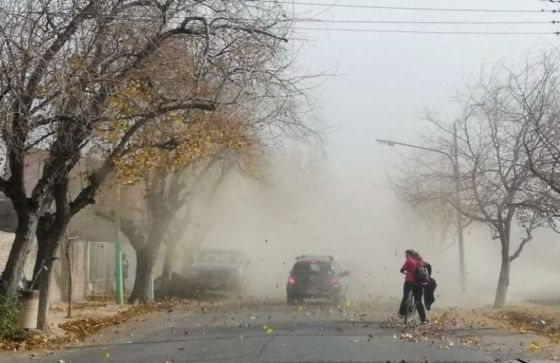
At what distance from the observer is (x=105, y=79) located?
13.1m

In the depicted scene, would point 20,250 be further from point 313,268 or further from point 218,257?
point 218,257

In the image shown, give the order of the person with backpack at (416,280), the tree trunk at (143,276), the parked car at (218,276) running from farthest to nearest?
the parked car at (218,276)
the tree trunk at (143,276)
the person with backpack at (416,280)

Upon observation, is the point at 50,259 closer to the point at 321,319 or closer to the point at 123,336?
the point at 123,336

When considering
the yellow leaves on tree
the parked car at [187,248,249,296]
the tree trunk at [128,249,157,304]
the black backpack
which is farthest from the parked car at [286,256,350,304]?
the yellow leaves on tree

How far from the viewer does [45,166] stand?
15125 mm

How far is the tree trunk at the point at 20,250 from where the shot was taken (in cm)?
1489

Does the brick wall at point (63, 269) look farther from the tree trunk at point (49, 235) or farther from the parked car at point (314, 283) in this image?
the parked car at point (314, 283)

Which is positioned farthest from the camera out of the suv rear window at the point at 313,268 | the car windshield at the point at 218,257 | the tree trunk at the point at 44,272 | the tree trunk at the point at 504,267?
the car windshield at the point at 218,257

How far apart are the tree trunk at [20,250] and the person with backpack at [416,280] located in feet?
27.9

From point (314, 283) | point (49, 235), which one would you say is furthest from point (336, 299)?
point (49, 235)

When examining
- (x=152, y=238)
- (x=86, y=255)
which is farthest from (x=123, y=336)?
(x=86, y=255)

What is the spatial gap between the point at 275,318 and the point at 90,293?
492 inches

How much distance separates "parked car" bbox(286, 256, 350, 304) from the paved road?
21.5ft

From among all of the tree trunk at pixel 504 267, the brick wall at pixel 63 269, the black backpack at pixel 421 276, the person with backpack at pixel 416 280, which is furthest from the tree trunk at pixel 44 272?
the tree trunk at pixel 504 267
